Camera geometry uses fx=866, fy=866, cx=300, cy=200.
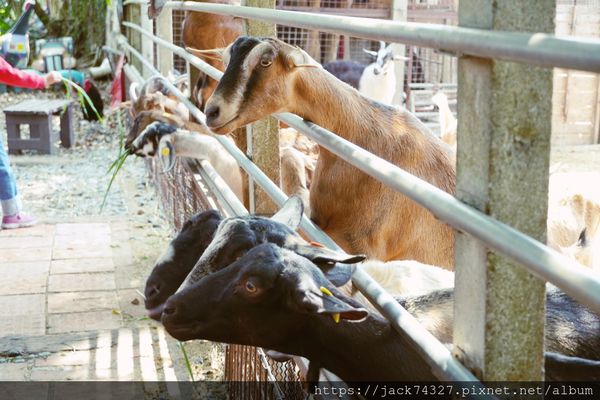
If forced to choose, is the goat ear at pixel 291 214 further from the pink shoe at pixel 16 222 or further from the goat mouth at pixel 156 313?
the pink shoe at pixel 16 222

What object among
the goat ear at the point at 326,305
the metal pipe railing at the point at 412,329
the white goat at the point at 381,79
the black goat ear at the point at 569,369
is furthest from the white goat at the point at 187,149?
the white goat at the point at 381,79

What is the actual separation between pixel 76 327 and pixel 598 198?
2.88 meters

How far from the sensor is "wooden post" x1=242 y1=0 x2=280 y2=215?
3.56 meters

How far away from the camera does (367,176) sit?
385cm

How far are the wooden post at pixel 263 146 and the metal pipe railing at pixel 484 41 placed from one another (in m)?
1.30

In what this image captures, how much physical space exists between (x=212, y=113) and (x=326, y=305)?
1833mm

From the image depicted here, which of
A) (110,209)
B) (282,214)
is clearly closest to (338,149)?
(282,214)

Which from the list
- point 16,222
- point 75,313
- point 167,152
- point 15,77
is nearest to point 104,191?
point 16,222

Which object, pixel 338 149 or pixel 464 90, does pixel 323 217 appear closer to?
pixel 338 149

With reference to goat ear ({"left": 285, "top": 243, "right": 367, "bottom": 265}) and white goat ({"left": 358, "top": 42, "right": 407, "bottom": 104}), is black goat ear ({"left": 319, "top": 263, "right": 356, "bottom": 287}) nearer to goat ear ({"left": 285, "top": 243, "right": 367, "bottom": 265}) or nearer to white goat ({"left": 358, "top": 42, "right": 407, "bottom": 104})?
goat ear ({"left": 285, "top": 243, "right": 367, "bottom": 265})

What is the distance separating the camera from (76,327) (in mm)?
4625

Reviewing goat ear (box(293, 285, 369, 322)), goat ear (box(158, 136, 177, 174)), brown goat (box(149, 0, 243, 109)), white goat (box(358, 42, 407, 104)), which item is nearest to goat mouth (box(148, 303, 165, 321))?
goat ear (box(293, 285, 369, 322))

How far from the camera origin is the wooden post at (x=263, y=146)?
356 centimetres

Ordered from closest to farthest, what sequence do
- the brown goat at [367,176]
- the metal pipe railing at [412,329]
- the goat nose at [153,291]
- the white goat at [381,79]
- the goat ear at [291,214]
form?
the metal pipe railing at [412,329], the goat ear at [291,214], the goat nose at [153,291], the brown goat at [367,176], the white goat at [381,79]
